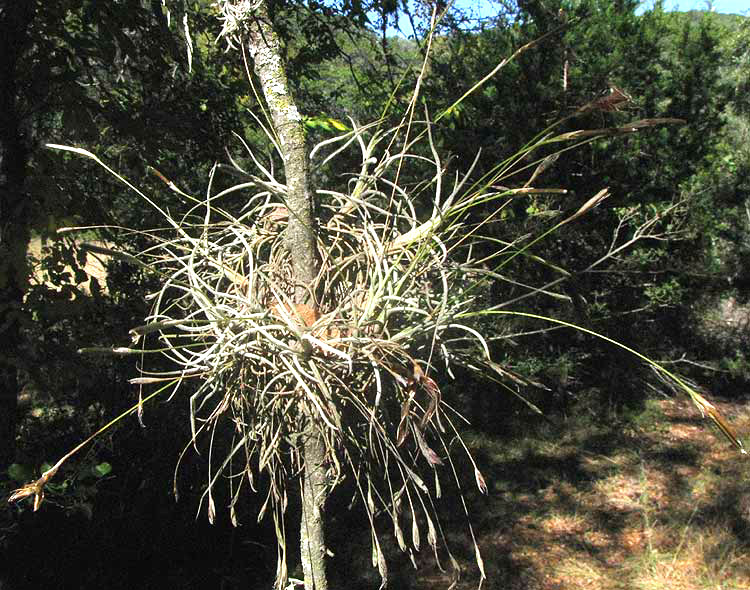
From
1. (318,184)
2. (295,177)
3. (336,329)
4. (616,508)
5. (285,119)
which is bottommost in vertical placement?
(616,508)

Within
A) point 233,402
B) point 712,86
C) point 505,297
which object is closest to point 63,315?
point 233,402

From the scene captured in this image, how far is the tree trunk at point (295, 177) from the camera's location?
123cm

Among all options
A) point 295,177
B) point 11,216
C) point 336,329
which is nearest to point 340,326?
point 336,329

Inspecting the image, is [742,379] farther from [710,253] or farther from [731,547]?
[731,547]

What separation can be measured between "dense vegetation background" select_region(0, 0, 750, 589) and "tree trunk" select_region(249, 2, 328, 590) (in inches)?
7.7

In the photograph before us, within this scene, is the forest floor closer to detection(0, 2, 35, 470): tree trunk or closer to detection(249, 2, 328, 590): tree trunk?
detection(0, 2, 35, 470): tree trunk

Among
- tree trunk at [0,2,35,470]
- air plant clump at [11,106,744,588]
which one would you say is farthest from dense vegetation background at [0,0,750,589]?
air plant clump at [11,106,744,588]

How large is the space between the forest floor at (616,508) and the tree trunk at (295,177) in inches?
111

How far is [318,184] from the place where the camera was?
3.55 meters

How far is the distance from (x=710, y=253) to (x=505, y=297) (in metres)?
2.17

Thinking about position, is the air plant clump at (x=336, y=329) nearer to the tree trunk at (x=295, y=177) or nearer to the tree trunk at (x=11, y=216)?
the tree trunk at (x=295, y=177)

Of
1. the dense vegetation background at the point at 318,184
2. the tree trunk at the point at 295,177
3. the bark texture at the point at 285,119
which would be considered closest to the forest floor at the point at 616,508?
the dense vegetation background at the point at 318,184

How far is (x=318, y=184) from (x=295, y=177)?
7.69 ft

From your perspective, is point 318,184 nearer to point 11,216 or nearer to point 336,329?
point 11,216
